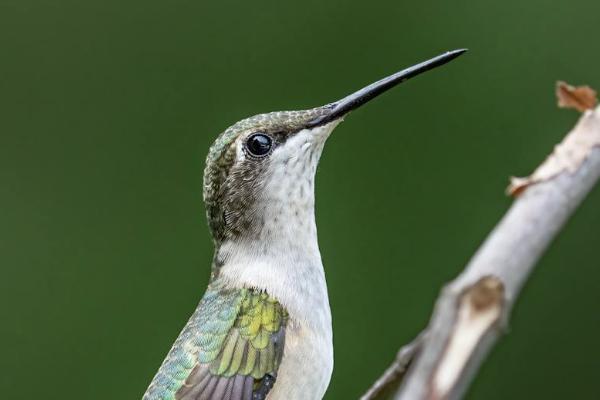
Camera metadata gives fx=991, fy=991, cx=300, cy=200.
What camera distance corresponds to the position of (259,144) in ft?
8.72

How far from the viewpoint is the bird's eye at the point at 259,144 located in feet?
8.71

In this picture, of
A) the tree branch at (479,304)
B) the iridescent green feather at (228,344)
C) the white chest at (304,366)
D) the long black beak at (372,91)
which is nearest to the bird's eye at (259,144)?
the long black beak at (372,91)

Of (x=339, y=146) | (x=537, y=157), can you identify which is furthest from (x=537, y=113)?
(x=339, y=146)

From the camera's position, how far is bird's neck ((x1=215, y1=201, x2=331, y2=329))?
2514 mm

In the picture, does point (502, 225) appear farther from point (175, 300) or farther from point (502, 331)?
point (175, 300)

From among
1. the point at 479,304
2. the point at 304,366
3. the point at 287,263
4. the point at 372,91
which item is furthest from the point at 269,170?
the point at 479,304

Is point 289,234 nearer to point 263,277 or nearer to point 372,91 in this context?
point 263,277

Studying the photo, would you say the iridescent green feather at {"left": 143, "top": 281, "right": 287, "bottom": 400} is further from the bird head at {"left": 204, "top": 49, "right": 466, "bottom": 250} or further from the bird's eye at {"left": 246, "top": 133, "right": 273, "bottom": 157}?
the bird's eye at {"left": 246, "top": 133, "right": 273, "bottom": 157}

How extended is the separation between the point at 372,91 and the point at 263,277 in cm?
56

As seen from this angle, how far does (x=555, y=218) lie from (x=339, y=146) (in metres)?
3.88

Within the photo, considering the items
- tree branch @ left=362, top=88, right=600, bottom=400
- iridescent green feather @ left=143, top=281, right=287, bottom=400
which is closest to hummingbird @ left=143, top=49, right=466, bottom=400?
iridescent green feather @ left=143, top=281, right=287, bottom=400

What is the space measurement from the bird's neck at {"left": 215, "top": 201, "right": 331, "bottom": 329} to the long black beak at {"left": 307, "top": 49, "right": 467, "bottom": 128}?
23 centimetres

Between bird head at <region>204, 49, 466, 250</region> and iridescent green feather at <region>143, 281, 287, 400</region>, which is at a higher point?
bird head at <region>204, 49, 466, 250</region>

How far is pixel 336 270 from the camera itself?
4742 mm
